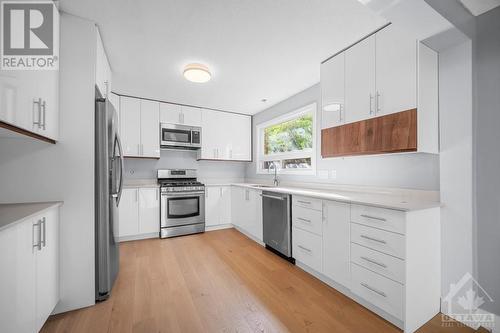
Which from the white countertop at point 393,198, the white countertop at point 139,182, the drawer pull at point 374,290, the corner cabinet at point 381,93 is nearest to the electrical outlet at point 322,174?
the white countertop at point 393,198

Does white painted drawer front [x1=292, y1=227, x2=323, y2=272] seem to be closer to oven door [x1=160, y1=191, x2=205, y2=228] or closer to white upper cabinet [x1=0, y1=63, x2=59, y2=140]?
oven door [x1=160, y1=191, x2=205, y2=228]

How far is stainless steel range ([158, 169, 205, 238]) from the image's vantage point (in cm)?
358

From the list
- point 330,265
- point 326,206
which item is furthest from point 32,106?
point 330,265

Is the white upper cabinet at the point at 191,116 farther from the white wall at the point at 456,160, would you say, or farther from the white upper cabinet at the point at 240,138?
the white wall at the point at 456,160

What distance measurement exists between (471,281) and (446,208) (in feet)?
1.80

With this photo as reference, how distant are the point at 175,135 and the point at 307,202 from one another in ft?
9.24

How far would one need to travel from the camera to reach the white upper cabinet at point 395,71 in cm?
167

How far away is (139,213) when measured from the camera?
3.45m

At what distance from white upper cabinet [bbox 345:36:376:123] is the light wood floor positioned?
5.75 feet

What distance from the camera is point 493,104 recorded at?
4.91 ft

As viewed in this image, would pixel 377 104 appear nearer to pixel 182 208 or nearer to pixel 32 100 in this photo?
pixel 32 100

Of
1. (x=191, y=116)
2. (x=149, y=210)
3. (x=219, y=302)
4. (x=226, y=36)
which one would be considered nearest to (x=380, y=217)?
(x=219, y=302)

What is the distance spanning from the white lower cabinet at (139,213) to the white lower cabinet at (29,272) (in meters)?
1.77

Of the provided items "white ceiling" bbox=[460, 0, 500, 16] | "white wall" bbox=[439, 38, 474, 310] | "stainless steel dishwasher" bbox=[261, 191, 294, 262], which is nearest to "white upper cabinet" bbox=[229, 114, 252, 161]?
"stainless steel dishwasher" bbox=[261, 191, 294, 262]
